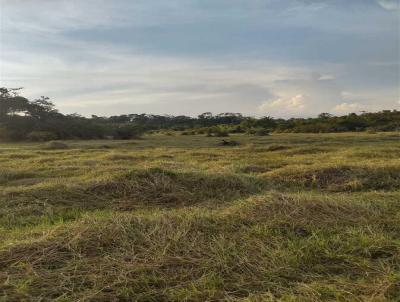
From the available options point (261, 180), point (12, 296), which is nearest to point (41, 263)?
point (12, 296)

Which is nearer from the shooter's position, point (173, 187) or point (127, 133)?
point (173, 187)

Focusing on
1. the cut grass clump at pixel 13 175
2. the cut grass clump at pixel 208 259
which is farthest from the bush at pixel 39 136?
the cut grass clump at pixel 208 259

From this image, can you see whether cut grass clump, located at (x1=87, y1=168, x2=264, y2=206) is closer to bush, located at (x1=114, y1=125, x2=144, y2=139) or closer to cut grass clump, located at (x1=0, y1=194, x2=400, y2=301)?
cut grass clump, located at (x1=0, y1=194, x2=400, y2=301)

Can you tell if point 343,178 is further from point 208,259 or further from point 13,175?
point 13,175

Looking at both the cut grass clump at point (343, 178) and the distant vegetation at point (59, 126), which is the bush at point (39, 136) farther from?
the cut grass clump at point (343, 178)

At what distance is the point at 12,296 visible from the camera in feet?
9.41

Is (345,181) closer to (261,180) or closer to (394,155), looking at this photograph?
(261,180)

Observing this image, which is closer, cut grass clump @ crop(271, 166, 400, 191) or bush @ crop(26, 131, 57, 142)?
cut grass clump @ crop(271, 166, 400, 191)

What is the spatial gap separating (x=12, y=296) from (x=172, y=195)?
3754 millimetres

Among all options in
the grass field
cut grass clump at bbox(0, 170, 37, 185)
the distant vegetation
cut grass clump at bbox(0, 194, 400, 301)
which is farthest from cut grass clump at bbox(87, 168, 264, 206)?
the distant vegetation

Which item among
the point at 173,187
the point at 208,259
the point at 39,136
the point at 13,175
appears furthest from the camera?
the point at 39,136

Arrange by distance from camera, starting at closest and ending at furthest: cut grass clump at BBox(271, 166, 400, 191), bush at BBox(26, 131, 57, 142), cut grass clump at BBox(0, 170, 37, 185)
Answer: cut grass clump at BBox(271, 166, 400, 191) → cut grass clump at BBox(0, 170, 37, 185) → bush at BBox(26, 131, 57, 142)

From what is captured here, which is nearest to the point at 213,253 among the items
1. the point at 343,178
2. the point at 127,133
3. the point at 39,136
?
the point at 343,178

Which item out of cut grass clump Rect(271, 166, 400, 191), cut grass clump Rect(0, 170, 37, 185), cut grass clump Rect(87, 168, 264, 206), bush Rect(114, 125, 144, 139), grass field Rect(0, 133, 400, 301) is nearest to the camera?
grass field Rect(0, 133, 400, 301)
